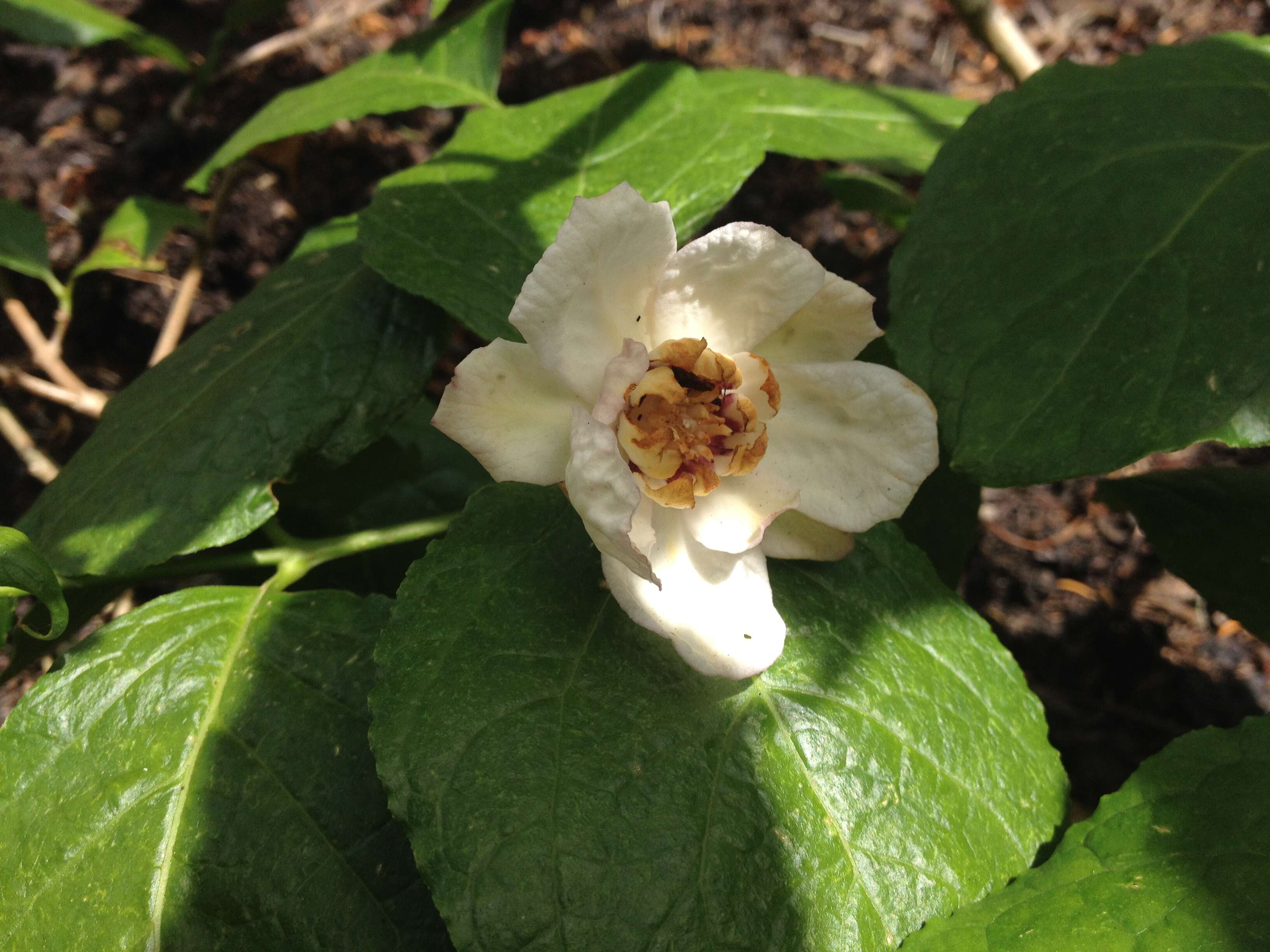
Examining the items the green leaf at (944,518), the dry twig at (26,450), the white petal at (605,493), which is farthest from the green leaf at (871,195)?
the dry twig at (26,450)

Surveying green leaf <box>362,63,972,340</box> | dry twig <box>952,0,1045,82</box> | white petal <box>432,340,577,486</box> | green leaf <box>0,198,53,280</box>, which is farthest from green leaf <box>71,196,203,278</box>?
dry twig <box>952,0,1045,82</box>

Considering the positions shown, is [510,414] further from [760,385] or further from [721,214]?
[721,214]

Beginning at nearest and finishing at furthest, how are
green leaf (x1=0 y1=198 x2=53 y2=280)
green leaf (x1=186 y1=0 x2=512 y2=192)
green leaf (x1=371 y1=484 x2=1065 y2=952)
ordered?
1. green leaf (x1=371 y1=484 x2=1065 y2=952)
2. green leaf (x1=186 y1=0 x2=512 y2=192)
3. green leaf (x1=0 y1=198 x2=53 y2=280)

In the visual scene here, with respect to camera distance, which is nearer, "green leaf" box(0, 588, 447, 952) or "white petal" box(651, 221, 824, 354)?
"white petal" box(651, 221, 824, 354)

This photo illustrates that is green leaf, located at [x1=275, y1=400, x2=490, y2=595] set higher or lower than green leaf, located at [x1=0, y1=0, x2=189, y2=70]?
lower

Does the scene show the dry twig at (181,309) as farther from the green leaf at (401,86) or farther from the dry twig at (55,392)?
the green leaf at (401,86)

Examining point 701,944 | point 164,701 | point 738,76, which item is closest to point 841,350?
point 701,944

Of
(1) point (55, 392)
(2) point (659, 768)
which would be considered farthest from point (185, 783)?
(1) point (55, 392)

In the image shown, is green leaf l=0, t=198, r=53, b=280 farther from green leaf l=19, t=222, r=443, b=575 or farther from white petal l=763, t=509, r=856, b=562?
white petal l=763, t=509, r=856, b=562
